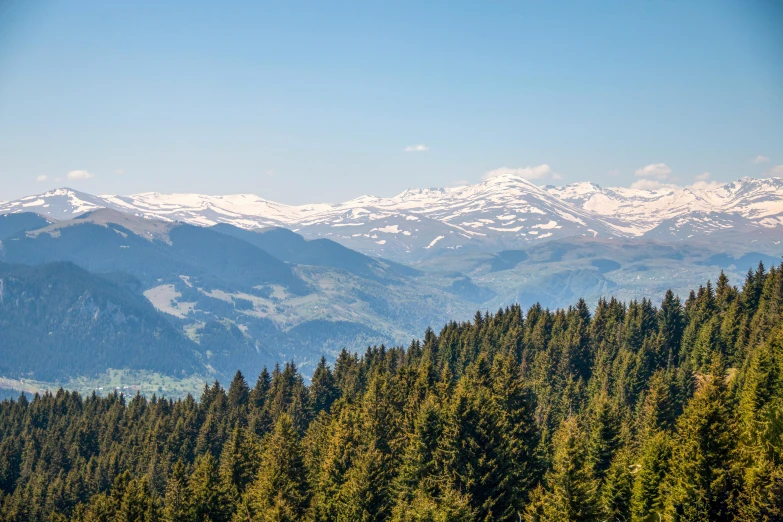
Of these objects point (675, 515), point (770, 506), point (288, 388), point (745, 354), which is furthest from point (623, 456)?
point (288, 388)

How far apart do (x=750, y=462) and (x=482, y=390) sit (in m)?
A: 23.8

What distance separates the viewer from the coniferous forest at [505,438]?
52.0 m

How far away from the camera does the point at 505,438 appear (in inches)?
2527

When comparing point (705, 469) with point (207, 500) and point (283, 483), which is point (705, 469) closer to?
point (283, 483)

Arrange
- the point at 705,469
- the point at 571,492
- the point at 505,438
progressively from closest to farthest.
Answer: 1. the point at 571,492
2. the point at 705,469
3. the point at 505,438

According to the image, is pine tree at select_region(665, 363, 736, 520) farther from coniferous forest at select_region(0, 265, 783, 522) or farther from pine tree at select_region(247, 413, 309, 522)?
pine tree at select_region(247, 413, 309, 522)

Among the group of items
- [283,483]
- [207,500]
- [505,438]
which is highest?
[505,438]

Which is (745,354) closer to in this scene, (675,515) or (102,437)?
(675,515)

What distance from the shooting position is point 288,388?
142500 mm

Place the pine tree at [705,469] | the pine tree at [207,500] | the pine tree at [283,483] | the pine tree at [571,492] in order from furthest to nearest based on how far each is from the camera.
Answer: the pine tree at [207,500] → the pine tree at [283,483] → the pine tree at [705,469] → the pine tree at [571,492]

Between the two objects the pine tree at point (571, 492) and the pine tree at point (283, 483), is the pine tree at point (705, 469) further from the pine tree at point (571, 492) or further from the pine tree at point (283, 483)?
the pine tree at point (283, 483)

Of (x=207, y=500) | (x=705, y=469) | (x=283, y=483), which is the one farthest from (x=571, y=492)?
(x=207, y=500)

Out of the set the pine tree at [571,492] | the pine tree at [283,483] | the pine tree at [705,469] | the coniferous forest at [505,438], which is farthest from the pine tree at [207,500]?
the pine tree at [705,469]

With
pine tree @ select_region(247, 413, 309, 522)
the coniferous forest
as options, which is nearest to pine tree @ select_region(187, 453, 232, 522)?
the coniferous forest
